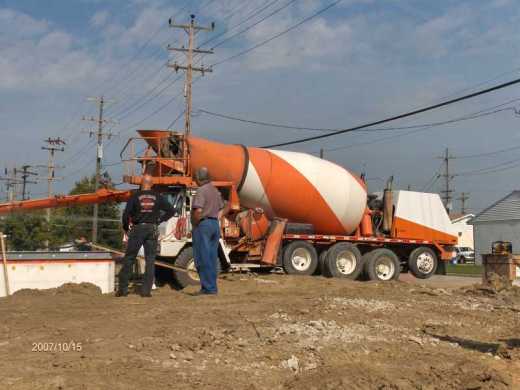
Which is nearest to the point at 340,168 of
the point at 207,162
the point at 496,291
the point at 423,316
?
the point at 207,162

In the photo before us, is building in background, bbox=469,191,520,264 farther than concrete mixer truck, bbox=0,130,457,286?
Yes

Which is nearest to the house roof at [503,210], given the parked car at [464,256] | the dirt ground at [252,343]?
the parked car at [464,256]

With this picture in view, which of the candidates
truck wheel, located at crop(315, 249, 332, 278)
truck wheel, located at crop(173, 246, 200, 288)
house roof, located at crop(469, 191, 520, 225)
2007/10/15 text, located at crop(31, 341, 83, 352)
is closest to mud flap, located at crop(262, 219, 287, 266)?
truck wheel, located at crop(315, 249, 332, 278)

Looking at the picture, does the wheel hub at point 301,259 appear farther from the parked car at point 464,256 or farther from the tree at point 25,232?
the parked car at point 464,256

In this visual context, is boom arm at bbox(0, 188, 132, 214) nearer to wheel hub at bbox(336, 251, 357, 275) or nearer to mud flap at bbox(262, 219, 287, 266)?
mud flap at bbox(262, 219, 287, 266)

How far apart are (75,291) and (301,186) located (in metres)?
7.08

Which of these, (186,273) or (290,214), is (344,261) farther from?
(186,273)

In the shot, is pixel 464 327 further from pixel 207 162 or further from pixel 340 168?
pixel 340 168

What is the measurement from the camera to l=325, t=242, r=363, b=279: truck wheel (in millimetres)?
15203

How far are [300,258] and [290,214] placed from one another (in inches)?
42.4

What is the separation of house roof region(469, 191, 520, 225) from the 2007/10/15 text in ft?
167

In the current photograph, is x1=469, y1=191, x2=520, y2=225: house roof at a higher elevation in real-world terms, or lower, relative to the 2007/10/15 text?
higher

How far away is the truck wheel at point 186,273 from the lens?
12000 millimetres

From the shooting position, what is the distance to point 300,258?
14.9m
